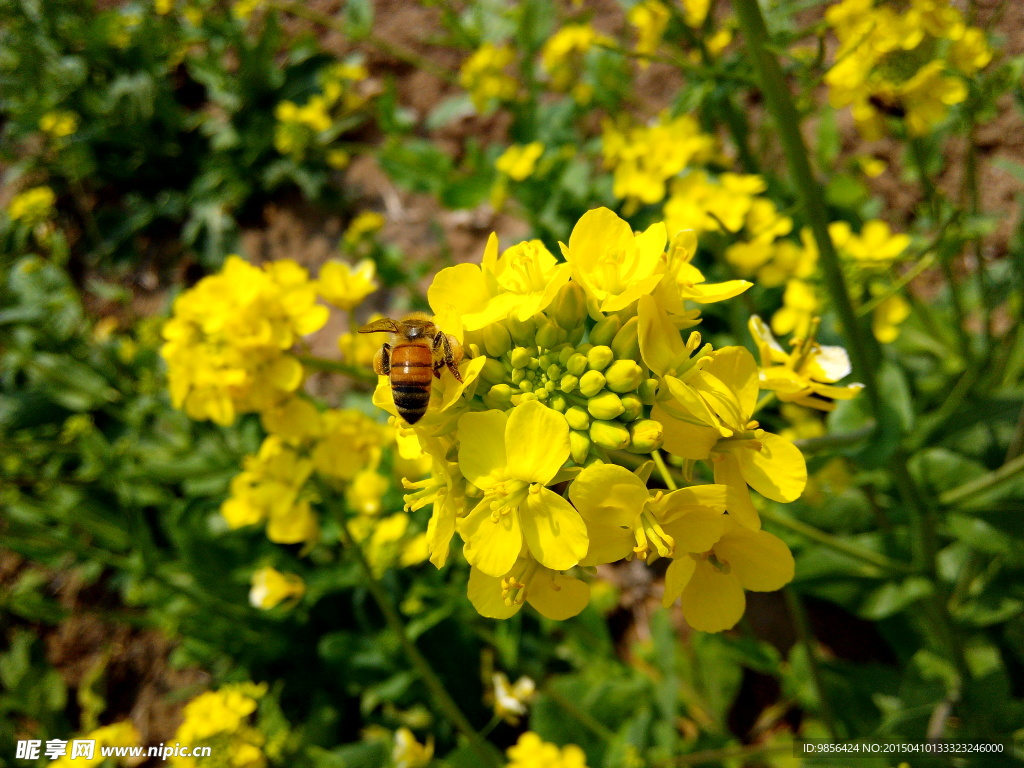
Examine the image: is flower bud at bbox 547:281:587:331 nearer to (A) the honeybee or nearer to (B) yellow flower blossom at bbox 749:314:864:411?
(A) the honeybee

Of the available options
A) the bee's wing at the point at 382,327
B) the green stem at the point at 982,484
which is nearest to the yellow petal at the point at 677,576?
the bee's wing at the point at 382,327

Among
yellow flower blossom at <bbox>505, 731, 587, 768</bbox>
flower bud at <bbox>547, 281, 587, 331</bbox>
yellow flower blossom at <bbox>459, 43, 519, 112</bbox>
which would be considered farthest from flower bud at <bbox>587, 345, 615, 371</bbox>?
yellow flower blossom at <bbox>459, 43, 519, 112</bbox>

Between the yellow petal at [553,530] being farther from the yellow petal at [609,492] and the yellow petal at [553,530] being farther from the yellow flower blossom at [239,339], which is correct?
the yellow flower blossom at [239,339]

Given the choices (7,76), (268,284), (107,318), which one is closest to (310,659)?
(268,284)

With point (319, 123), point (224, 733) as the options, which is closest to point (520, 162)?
point (319, 123)

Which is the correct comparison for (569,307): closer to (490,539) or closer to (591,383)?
(591,383)

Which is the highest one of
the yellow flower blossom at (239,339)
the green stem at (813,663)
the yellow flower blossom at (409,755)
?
the yellow flower blossom at (239,339)

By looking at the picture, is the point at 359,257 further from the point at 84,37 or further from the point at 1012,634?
the point at 1012,634
